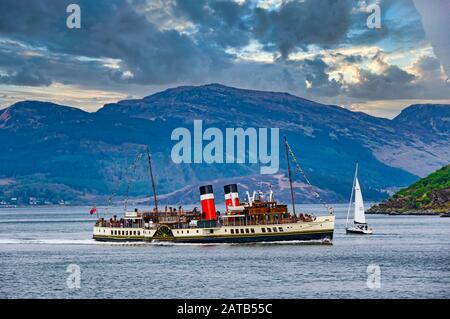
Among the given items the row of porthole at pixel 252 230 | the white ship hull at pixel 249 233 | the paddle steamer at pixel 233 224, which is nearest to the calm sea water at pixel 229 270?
the white ship hull at pixel 249 233

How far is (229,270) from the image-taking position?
99250 millimetres

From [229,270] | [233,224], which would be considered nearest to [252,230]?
[233,224]

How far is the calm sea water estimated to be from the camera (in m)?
82.4

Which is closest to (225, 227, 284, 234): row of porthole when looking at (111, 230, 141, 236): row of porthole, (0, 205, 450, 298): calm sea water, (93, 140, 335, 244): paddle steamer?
(93, 140, 335, 244): paddle steamer

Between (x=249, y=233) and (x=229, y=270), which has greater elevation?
(x=249, y=233)

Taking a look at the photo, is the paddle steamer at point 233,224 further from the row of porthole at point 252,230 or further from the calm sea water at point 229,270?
the calm sea water at point 229,270

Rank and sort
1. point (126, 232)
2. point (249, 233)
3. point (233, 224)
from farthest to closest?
1. point (126, 232)
2. point (233, 224)
3. point (249, 233)

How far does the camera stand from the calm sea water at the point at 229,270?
3243 inches

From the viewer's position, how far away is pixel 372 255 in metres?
122

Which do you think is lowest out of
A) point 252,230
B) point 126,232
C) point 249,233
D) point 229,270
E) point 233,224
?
point 229,270

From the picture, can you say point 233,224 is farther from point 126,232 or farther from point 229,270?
point 229,270

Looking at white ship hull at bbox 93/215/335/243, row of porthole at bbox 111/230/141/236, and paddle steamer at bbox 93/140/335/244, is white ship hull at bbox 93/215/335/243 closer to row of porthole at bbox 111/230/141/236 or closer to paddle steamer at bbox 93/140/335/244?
paddle steamer at bbox 93/140/335/244
